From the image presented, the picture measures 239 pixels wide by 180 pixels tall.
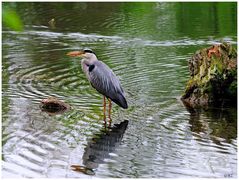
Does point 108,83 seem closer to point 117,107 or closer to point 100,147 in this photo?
point 117,107

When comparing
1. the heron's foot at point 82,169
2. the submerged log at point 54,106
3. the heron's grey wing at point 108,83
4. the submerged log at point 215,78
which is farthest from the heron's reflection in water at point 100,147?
the submerged log at point 215,78

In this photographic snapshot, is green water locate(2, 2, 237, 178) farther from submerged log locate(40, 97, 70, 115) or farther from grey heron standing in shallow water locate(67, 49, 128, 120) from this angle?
grey heron standing in shallow water locate(67, 49, 128, 120)

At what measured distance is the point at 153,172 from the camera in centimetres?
637

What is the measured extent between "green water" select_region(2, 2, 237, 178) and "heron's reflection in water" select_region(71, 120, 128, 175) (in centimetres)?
1

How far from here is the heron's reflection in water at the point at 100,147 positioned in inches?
260

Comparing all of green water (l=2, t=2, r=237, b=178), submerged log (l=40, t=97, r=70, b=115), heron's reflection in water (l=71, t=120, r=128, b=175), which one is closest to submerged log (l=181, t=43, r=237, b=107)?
green water (l=2, t=2, r=237, b=178)

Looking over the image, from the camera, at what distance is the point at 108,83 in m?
9.23

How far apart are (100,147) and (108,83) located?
2.01 meters

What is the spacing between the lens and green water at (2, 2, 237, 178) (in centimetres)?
671

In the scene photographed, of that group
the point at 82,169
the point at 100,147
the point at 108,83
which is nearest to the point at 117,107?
the point at 108,83

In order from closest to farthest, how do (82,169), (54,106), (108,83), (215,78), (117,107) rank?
1. (82,169)
2. (108,83)
3. (54,106)
4. (215,78)
5. (117,107)

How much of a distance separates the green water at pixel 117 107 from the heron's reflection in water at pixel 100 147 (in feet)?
0.04

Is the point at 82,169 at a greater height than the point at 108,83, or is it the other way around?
the point at 108,83

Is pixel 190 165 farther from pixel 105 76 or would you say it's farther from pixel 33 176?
pixel 105 76
